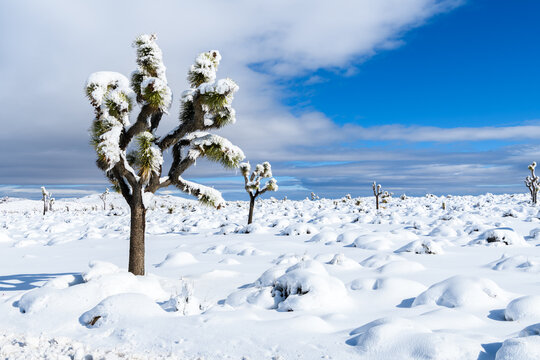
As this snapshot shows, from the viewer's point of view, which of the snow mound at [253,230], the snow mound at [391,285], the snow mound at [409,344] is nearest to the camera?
the snow mound at [409,344]

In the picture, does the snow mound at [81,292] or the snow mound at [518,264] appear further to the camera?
the snow mound at [518,264]

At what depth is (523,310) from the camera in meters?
5.60

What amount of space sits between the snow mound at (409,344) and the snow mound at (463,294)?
1937 millimetres

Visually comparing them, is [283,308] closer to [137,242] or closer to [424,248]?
[137,242]

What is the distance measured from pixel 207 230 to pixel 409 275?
48.0 ft

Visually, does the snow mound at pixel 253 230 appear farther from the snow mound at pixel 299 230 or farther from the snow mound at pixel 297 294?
the snow mound at pixel 297 294

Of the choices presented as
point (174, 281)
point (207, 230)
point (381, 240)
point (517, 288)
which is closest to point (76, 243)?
point (207, 230)

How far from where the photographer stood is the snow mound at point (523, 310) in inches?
218

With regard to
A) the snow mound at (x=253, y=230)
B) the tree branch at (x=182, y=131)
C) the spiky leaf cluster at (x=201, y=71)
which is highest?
the spiky leaf cluster at (x=201, y=71)

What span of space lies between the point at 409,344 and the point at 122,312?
12.7 feet

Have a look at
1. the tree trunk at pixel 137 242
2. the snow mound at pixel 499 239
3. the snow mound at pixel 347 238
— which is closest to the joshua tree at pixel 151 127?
the tree trunk at pixel 137 242

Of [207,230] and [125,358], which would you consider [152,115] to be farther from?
[207,230]

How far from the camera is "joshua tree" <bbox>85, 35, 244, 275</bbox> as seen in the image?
312 inches

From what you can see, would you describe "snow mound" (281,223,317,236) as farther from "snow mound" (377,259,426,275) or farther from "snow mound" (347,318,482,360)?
Answer: "snow mound" (347,318,482,360)
